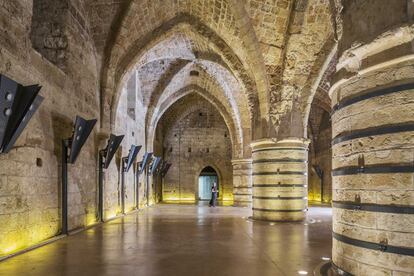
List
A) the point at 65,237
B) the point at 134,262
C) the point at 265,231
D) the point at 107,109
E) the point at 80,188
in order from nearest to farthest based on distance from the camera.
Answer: the point at 134,262 < the point at 65,237 < the point at 265,231 < the point at 80,188 < the point at 107,109

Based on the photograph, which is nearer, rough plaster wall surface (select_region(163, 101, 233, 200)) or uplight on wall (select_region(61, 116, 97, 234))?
uplight on wall (select_region(61, 116, 97, 234))

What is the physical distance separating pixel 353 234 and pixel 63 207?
5.45m

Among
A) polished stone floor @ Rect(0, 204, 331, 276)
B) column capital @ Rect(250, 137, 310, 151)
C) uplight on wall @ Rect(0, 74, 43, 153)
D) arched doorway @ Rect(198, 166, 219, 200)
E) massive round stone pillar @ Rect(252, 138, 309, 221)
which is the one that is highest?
uplight on wall @ Rect(0, 74, 43, 153)

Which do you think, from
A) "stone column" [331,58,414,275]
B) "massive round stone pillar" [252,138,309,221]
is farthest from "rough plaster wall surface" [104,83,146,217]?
"stone column" [331,58,414,275]

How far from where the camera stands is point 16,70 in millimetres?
5445

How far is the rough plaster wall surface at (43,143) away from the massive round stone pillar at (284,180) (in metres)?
4.40

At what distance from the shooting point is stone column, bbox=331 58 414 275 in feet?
10.2

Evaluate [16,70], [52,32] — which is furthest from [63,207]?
[52,32]

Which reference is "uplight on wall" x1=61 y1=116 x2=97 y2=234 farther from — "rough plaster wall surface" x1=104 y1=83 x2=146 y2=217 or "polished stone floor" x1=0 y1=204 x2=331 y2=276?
"rough plaster wall surface" x1=104 y1=83 x2=146 y2=217

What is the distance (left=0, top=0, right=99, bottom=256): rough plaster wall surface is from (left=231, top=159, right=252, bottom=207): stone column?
8.47 m

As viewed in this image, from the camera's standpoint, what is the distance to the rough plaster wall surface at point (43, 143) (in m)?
5.29

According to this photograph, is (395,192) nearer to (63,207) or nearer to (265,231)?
(265,231)

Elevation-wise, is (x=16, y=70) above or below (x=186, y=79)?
below

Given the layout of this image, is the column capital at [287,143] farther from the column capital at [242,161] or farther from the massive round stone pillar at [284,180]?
the column capital at [242,161]
